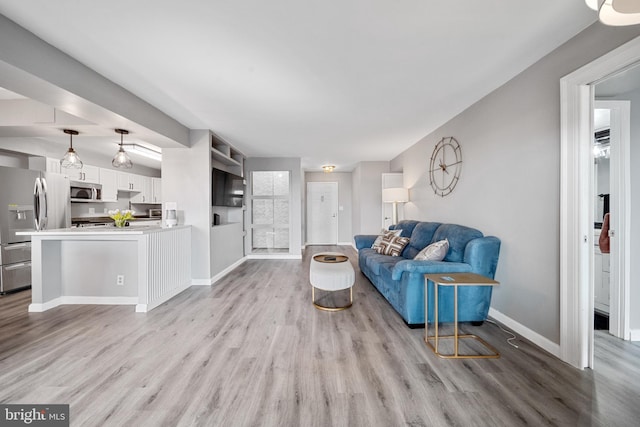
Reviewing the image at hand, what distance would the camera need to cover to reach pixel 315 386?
1.62m

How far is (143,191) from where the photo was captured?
20.7 feet

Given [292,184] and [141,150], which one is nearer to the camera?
[141,150]

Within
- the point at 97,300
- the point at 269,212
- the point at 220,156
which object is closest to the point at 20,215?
the point at 97,300

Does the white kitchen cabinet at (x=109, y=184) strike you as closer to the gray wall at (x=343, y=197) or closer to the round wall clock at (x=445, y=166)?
the gray wall at (x=343, y=197)

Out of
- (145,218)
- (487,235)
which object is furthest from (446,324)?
(145,218)

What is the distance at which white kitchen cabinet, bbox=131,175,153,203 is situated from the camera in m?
6.17

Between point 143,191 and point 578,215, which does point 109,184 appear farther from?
point 578,215

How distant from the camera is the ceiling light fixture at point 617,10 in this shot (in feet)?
2.95

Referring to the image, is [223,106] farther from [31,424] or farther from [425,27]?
[31,424]

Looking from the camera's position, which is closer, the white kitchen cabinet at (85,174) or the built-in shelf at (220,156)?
the built-in shelf at (220,156)

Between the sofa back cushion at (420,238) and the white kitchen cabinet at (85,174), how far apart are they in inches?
237

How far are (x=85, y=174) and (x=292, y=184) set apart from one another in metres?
4.07

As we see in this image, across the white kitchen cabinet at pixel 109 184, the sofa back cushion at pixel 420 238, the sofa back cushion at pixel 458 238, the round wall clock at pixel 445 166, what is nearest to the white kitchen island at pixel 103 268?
the white kitchen cabinet at pixel 109 184

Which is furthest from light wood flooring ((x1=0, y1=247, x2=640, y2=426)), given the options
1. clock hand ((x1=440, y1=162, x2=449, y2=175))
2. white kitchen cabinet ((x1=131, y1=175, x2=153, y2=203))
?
white kitchen cabinet ((x1=131, y1=175, x2=153, y2=203))
